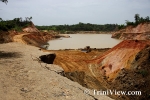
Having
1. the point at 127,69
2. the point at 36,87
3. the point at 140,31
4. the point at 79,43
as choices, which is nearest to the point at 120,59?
the point at 127,69

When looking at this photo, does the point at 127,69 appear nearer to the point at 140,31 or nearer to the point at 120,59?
the point at 120,59

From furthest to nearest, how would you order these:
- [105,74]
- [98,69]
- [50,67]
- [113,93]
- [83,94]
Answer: [98,69] < [105,74] < [113,93] < [50,67] < [83,94]

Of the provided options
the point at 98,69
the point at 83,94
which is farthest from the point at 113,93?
the point at 83,94

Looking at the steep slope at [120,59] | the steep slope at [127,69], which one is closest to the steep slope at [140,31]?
the steep slope at [120,59]

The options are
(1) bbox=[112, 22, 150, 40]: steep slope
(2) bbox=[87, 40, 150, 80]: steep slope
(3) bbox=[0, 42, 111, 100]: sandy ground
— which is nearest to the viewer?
(3) bbox=[0, 42, 111, 100]: sandy ground

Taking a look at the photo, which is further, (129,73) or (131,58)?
(131,58)

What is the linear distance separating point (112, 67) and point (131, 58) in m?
1.51


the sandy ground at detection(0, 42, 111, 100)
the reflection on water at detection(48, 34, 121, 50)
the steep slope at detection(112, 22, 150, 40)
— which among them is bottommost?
the reflection on water at detection(48, 34, 121, 50)

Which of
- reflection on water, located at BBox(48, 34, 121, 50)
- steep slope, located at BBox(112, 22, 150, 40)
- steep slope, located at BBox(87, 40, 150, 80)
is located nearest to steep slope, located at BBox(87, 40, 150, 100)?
steep slope, located at BBox(87, 40, 150, 80)

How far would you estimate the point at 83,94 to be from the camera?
15.8 ft

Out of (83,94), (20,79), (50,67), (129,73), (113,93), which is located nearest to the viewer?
(83,94)

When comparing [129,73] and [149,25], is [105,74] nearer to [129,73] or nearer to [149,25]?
[129,73]

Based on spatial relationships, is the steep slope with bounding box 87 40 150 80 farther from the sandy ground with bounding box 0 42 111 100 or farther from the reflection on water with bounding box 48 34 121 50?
the reflection on water with bounding box 48 34 121 50

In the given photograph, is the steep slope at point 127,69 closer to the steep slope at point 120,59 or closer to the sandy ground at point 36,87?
the steep slope at point 120,59
